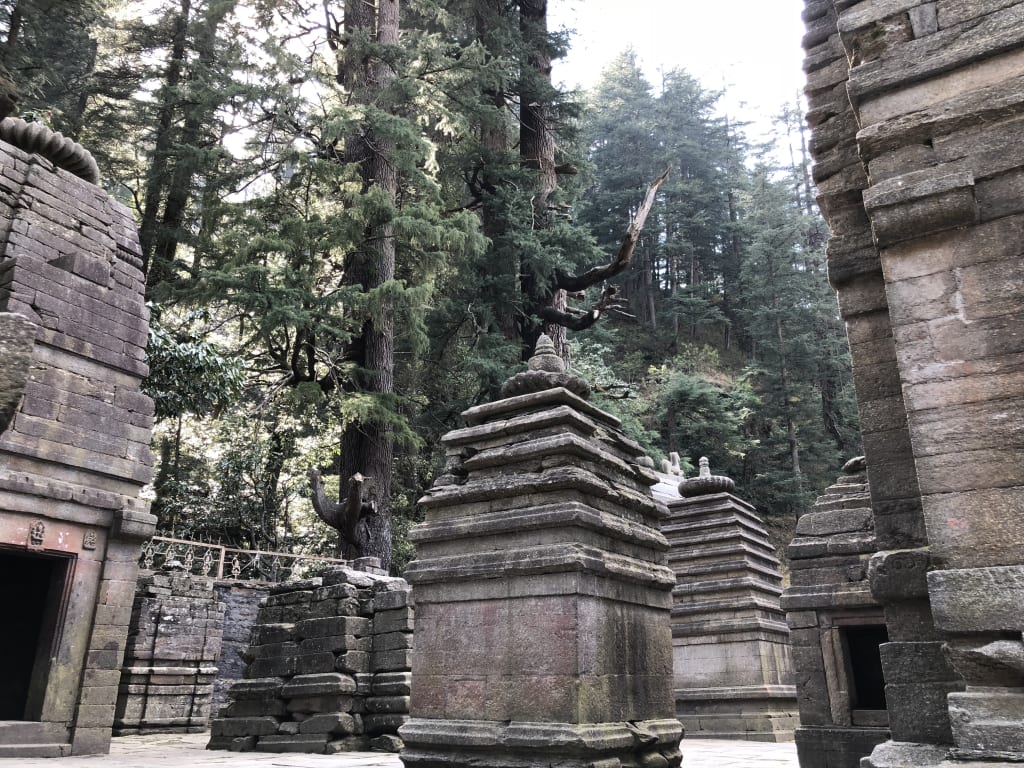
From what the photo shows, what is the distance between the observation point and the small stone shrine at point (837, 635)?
7.98 m

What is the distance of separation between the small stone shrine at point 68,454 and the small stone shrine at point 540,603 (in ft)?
15.6

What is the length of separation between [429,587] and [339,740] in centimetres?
399

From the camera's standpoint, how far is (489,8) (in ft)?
70.5

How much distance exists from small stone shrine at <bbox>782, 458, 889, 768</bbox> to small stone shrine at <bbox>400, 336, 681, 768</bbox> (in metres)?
2.63

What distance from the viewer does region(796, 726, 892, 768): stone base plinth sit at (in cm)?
780

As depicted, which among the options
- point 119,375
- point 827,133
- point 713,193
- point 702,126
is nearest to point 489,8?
point 119,375

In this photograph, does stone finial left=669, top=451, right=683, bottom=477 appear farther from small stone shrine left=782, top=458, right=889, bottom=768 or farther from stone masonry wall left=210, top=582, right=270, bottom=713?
small stone shrine left=782, top=458, right=889, bottom=768

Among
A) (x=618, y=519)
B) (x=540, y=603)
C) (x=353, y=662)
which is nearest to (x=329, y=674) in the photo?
(x=353, y=662)

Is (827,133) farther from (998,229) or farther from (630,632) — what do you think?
(630,632)

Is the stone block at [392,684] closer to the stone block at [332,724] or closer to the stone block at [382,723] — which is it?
the stone block at [382,723]

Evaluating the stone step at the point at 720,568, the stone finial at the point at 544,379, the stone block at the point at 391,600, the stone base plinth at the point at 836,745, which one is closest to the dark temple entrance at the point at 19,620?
the stone block at the point at 391,600

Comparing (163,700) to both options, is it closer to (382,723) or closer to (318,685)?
(318,685)

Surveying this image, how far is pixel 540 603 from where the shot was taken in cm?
579

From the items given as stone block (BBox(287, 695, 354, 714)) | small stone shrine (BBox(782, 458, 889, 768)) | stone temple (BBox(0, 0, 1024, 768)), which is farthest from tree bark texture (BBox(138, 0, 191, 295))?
small stone shrine (BBox(782, 458, 889, 768))
